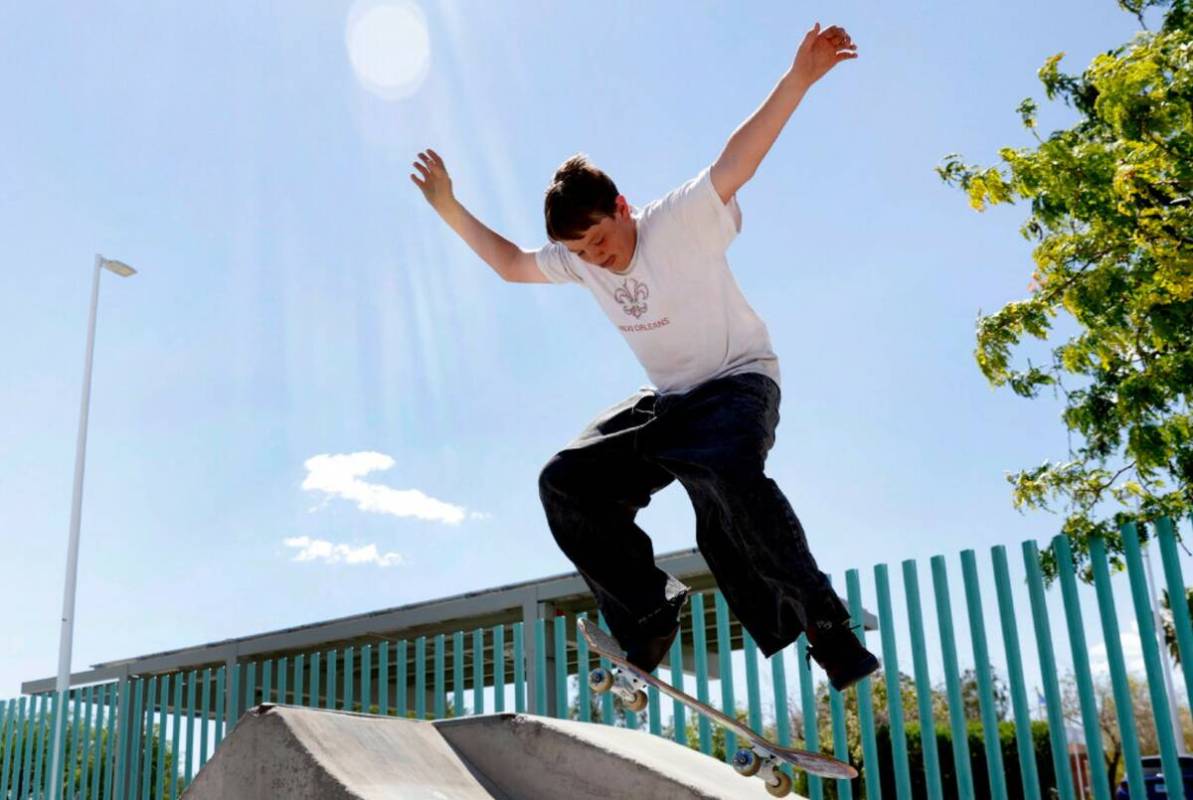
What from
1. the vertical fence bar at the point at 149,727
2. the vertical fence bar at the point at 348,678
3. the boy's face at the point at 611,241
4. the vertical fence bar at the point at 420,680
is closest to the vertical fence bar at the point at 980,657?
the boy's face at the point at 611,241

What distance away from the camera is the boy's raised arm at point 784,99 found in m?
3.39

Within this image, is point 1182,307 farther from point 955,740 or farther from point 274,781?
point 274,781

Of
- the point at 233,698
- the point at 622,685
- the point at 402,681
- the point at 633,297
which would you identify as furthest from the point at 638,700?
the point at 233,698

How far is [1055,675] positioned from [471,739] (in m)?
3.74

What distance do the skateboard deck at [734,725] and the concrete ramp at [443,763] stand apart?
9.0 inches

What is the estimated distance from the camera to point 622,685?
388 cm

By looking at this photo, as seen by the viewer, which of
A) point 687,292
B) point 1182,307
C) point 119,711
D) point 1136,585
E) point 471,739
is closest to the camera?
point 687,292

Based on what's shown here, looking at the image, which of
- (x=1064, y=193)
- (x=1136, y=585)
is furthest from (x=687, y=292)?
(x=1064, y=193)

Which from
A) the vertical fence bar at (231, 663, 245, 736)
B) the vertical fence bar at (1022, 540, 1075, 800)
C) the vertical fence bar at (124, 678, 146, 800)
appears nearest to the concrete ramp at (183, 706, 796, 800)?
the vertical fence bar at (1022, 540, 1075, 800)

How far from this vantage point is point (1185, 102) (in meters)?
8.41

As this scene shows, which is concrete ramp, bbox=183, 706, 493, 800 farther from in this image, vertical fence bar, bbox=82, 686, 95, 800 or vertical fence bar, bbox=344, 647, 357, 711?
vertical fence bar, bbox=82, 686, 95, 800

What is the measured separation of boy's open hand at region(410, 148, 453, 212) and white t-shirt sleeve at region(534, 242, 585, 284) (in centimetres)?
53

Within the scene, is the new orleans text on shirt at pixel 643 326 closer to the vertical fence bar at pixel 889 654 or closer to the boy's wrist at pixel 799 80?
the boy's wrist at pixel 799 80

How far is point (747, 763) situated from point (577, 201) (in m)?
1.99
